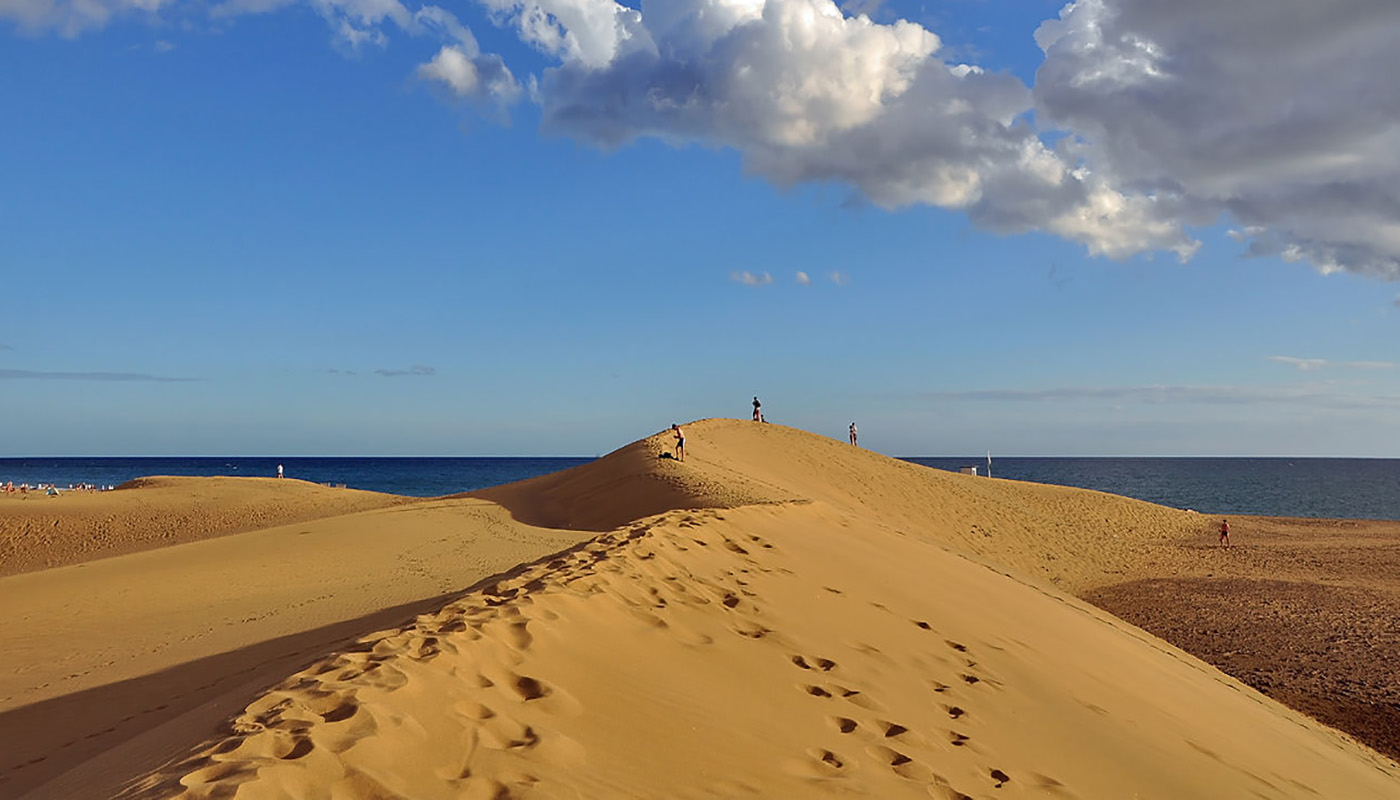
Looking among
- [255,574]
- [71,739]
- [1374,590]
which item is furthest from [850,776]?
[1374,590]

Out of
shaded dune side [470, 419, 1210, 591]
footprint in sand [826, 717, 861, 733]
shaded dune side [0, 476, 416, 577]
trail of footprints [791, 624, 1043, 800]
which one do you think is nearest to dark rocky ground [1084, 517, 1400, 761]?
shaded dune side [470, 419, 1210, 591]

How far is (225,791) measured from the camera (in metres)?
2.79

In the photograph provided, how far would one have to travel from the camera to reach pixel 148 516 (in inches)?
984

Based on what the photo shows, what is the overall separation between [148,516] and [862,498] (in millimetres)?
22186

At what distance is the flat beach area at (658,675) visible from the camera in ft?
11.6

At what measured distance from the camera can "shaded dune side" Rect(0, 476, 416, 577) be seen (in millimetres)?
21109

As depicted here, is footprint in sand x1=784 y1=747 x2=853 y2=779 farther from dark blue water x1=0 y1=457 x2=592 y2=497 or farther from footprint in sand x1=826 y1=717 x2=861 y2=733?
dark blue water x1=0 y1=457 x2=592 y2=497

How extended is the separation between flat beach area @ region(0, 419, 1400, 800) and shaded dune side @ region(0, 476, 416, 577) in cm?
810

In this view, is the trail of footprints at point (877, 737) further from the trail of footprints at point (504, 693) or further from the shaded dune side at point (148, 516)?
the shaded dune side at point (148, 516)

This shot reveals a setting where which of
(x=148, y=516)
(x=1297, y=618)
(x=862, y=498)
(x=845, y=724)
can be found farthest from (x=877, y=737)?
(x=148, y=516)

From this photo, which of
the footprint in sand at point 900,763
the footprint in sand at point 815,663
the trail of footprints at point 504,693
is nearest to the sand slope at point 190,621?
the trail of footprints at point 504,693

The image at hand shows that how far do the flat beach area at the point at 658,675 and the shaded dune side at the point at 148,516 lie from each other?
26.6 feet

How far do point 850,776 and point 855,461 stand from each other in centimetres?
2701

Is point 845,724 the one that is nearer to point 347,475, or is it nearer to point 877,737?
point 877,737
